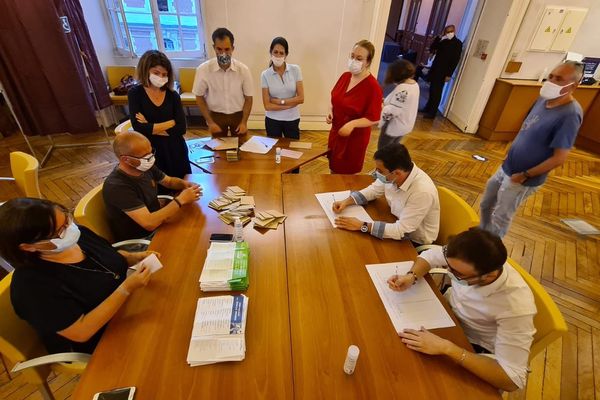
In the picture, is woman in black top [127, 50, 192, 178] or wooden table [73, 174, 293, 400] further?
woman in black top [127, 50, 192, 178]

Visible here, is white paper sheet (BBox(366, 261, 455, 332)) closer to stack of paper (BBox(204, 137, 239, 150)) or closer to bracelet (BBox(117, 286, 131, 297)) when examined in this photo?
bracelet (BBox(117, 286, 131, 297))

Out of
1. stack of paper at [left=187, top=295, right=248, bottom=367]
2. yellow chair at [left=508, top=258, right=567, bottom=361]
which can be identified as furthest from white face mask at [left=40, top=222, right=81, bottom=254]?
yellow chair at [left=508, top=258, right=567, bottom=361]

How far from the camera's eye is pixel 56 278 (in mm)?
1127

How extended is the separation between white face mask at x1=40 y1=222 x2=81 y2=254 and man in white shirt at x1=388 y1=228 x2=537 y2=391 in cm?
136

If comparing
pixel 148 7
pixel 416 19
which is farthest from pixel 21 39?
pixel 416 19

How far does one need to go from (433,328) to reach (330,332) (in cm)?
44

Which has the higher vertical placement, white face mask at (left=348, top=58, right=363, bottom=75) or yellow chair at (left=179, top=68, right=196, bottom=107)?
white face mask at (left=348, top=58, right=363, bottom=75)

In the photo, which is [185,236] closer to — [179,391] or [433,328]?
[179,391]

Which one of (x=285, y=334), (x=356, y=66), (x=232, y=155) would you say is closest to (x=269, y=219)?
(x=285, y=334)

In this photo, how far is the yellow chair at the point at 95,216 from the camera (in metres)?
1.63

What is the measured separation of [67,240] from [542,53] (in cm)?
653

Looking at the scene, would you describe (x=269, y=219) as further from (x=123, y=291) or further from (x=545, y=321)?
(x=545, y=321)

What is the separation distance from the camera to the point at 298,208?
1.98 meters

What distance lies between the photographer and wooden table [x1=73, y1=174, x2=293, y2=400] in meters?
1.03
